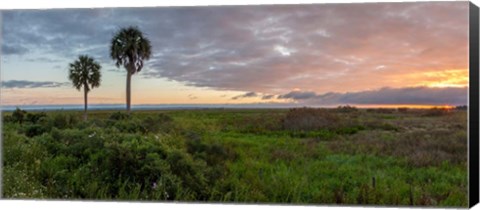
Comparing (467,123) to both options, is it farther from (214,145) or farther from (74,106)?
(74,106)

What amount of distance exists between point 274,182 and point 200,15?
237 cm

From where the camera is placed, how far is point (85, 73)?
1120 cm

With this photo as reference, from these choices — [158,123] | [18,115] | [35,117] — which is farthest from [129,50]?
[18,115]

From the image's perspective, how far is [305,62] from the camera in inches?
418

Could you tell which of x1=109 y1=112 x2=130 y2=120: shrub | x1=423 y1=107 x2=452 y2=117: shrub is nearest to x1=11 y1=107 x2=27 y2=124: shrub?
x1=109 y1=112 x2=130 y2=120: shrub

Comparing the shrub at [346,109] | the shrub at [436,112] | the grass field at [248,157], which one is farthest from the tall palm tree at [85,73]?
the shrub at [436,112]

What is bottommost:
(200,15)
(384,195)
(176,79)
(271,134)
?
(384,195)

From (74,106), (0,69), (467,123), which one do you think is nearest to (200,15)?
(74,106)

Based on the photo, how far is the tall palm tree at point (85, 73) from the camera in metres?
11.2

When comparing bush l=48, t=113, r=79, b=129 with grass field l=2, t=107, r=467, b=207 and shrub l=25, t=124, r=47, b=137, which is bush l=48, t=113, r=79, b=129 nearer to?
grass field l=2, t=107, r=467, b=207

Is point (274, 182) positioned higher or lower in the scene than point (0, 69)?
lower

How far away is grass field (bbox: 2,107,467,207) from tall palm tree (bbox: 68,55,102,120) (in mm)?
363

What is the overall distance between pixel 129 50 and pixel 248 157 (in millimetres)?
2126

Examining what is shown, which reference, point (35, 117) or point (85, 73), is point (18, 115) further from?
point (85, 73)
